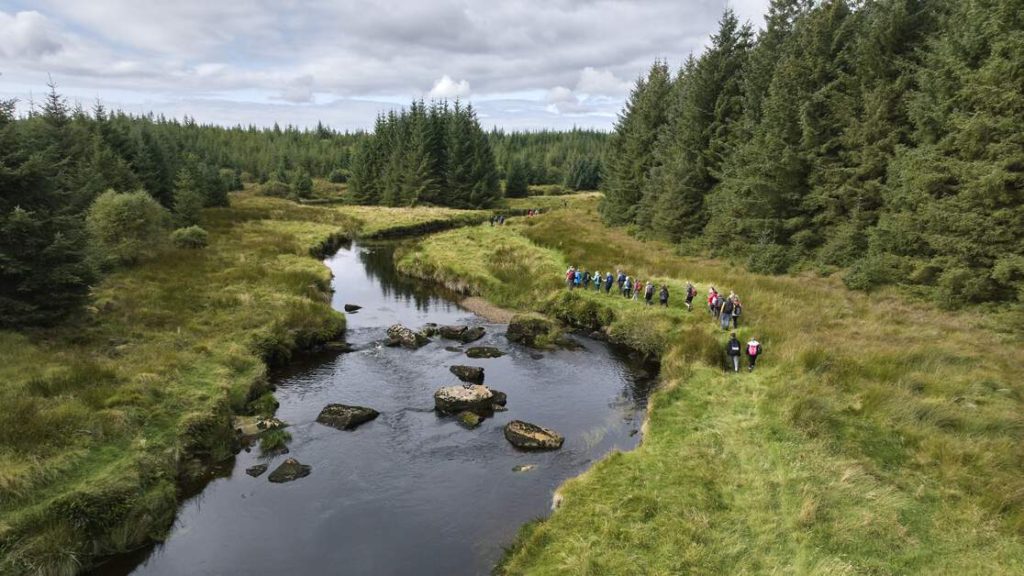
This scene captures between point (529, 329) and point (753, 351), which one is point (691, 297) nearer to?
point (753, 351)

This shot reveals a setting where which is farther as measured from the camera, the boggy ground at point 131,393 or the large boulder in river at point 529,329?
Result: the large boulder in river at point 529,329

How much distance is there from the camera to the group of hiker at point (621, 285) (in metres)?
33.9

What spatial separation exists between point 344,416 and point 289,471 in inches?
153

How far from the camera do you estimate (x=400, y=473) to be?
19.2 meters

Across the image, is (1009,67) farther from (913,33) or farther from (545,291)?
(545,291)

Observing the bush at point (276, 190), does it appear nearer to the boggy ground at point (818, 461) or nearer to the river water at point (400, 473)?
the river water at point (400, 473)

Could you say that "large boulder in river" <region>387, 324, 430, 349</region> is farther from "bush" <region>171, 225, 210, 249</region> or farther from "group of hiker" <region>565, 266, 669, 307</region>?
"bush" <region>171, 225, 210, 249</region>

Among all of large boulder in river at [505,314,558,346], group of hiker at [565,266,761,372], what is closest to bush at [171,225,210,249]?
large boulder in river at [505,314,558,346]

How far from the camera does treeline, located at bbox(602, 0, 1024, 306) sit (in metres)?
27.0

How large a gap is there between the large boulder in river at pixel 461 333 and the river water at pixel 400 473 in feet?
6.45

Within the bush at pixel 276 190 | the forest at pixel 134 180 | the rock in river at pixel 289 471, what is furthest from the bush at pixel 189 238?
the bush at pixel 276 190

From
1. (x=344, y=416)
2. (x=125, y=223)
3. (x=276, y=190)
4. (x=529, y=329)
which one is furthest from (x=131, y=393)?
(x=276, y=190)

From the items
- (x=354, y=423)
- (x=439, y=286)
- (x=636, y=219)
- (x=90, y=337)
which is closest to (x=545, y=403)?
(x=354, y=423)

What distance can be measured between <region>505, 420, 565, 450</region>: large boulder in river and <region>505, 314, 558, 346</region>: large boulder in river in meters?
11.7
